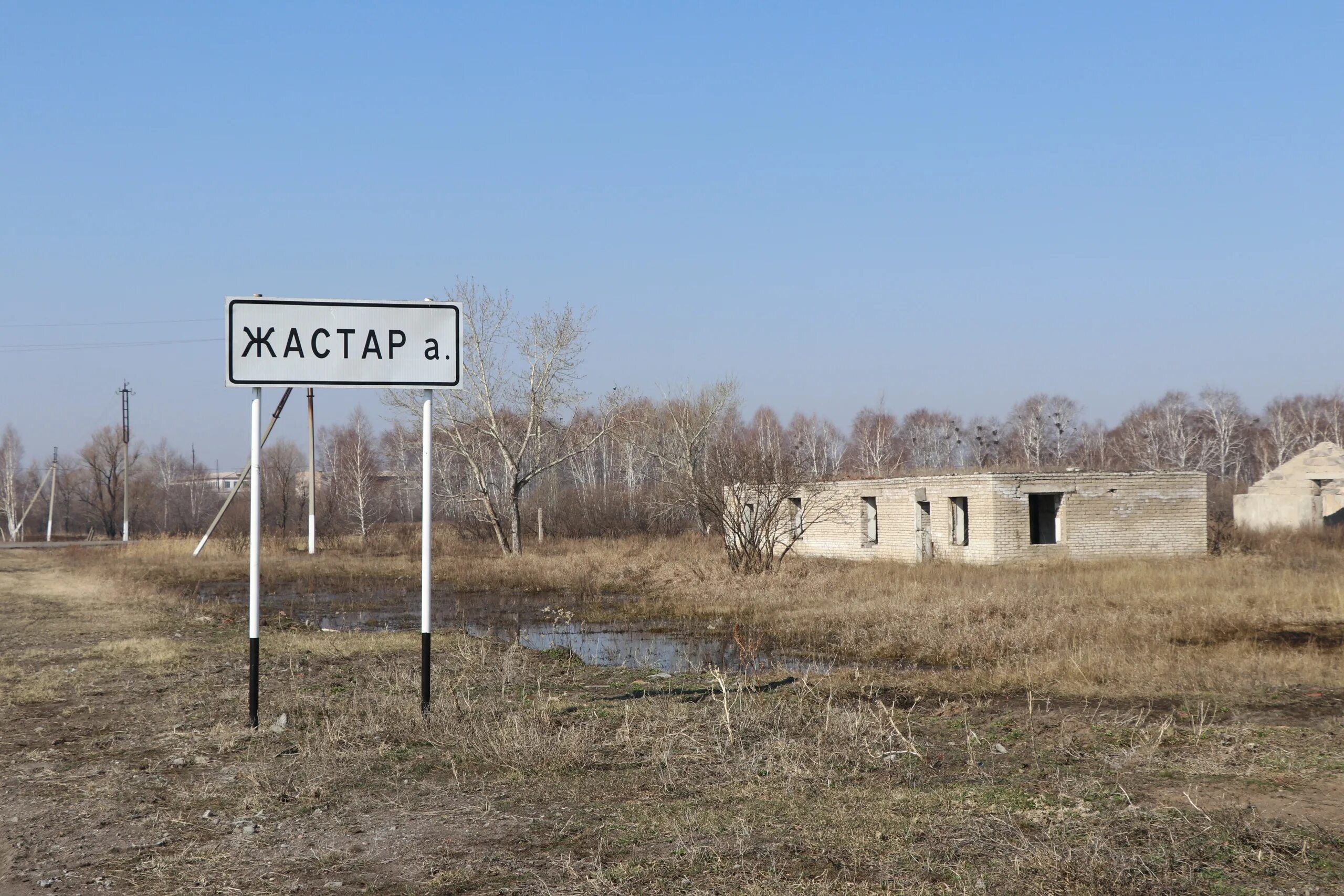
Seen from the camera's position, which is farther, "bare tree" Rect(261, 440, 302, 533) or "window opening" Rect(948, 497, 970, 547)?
"bare tree" Rect(261, 440, 302, 533)

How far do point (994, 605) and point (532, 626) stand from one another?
850 cm

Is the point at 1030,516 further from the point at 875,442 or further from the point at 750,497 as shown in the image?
the point at 875,442

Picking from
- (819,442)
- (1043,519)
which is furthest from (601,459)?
(1043,519)

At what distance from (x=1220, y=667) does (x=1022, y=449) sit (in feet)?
255

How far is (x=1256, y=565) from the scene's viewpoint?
26.4 metres

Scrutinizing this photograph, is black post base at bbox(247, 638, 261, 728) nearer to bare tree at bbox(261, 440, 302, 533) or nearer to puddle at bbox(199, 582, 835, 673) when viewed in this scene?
puddle at bbox(199, 582, 835, 673)

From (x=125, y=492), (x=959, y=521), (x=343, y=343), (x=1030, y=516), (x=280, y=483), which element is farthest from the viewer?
(x=280, y=483)

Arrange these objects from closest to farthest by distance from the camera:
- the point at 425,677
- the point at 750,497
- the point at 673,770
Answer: the point at 673,770
the point at 425,677
the point at 750,497

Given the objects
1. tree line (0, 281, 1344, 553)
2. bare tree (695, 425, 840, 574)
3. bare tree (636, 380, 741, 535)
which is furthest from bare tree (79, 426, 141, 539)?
bare tree (695, 425, 840, 574)

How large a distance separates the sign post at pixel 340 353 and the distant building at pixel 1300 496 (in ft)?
131

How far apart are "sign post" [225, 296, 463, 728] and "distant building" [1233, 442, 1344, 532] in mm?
39904

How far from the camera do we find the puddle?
14766mm

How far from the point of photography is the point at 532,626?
20.4 meters

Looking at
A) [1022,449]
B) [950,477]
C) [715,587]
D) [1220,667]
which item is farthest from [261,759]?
[1022,449]
